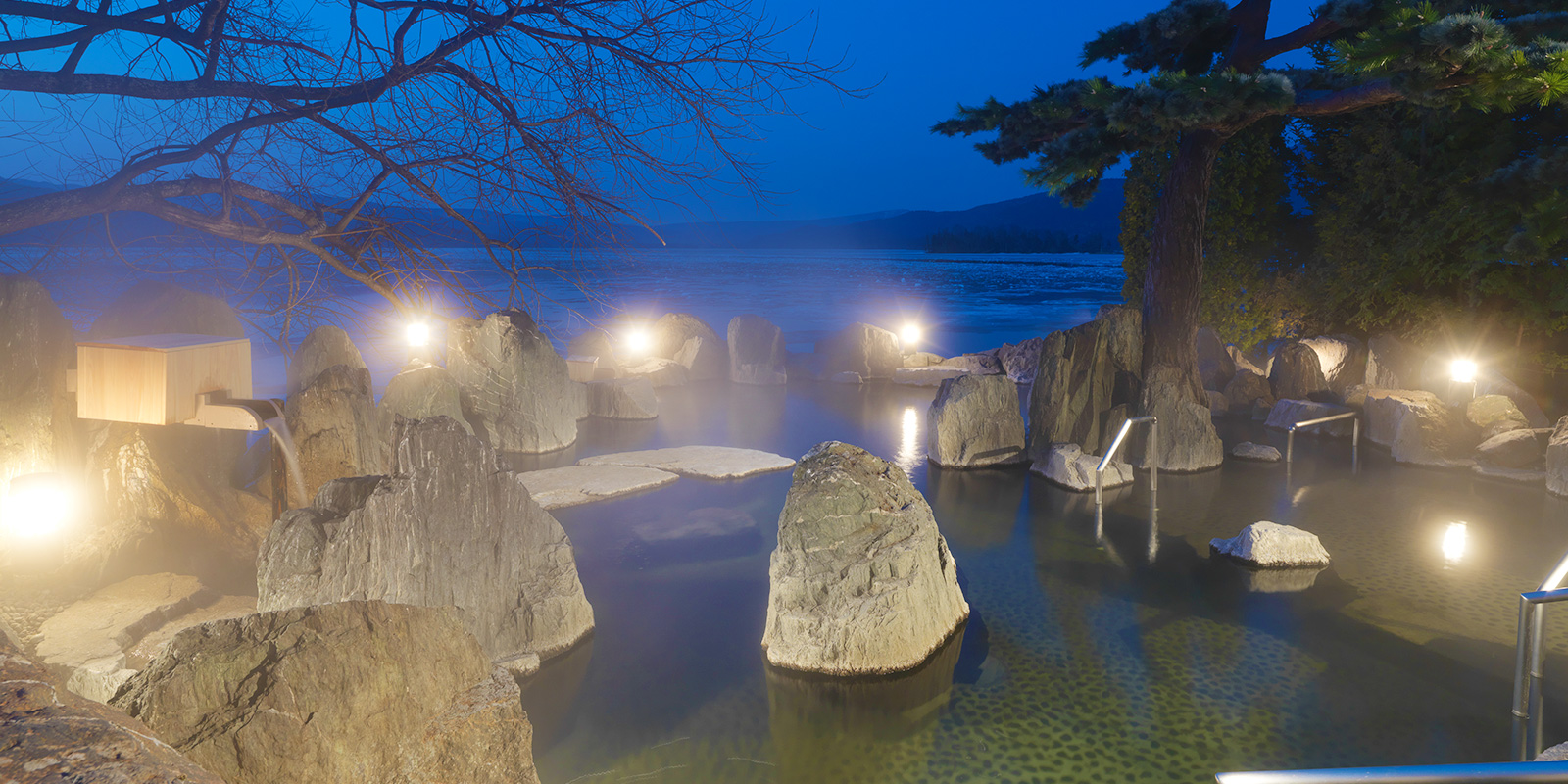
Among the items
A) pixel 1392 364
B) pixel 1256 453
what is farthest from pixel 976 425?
pixel 1392 364

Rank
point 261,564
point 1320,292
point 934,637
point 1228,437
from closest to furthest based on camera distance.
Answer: point 261,564, point 934,637, point 1228,437, point 1320,292

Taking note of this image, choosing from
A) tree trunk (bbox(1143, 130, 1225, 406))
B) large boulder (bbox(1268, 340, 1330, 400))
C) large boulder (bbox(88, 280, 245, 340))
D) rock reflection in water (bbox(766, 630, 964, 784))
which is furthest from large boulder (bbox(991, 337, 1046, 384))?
large boulder (bbox(88, 280, 245, 340))

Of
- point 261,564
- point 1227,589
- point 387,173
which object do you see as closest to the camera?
point 387,173

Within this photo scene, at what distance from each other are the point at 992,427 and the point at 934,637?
4.50m

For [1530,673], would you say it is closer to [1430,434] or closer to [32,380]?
[1430,434]

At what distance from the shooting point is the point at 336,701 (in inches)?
76.4

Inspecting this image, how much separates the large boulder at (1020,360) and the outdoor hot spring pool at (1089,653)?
702 centimetres

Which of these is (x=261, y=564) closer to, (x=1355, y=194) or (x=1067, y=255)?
(x=1355, y=194)

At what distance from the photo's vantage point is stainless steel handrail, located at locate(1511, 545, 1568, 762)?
11.7ft

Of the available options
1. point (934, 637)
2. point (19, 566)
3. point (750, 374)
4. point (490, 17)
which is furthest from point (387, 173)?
point (750, 374)

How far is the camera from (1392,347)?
11359mm

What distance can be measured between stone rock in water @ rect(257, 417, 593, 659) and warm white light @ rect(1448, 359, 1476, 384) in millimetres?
9299

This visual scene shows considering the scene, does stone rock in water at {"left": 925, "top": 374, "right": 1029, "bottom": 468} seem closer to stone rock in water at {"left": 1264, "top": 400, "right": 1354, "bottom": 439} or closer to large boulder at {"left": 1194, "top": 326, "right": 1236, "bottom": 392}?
stone rock in water at {"left": 1264, "top": 400, "right": 1354, "bottom": 439}

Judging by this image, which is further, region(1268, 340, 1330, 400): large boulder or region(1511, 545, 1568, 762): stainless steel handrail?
region(1268, 340, 1330, 400): large boulder
